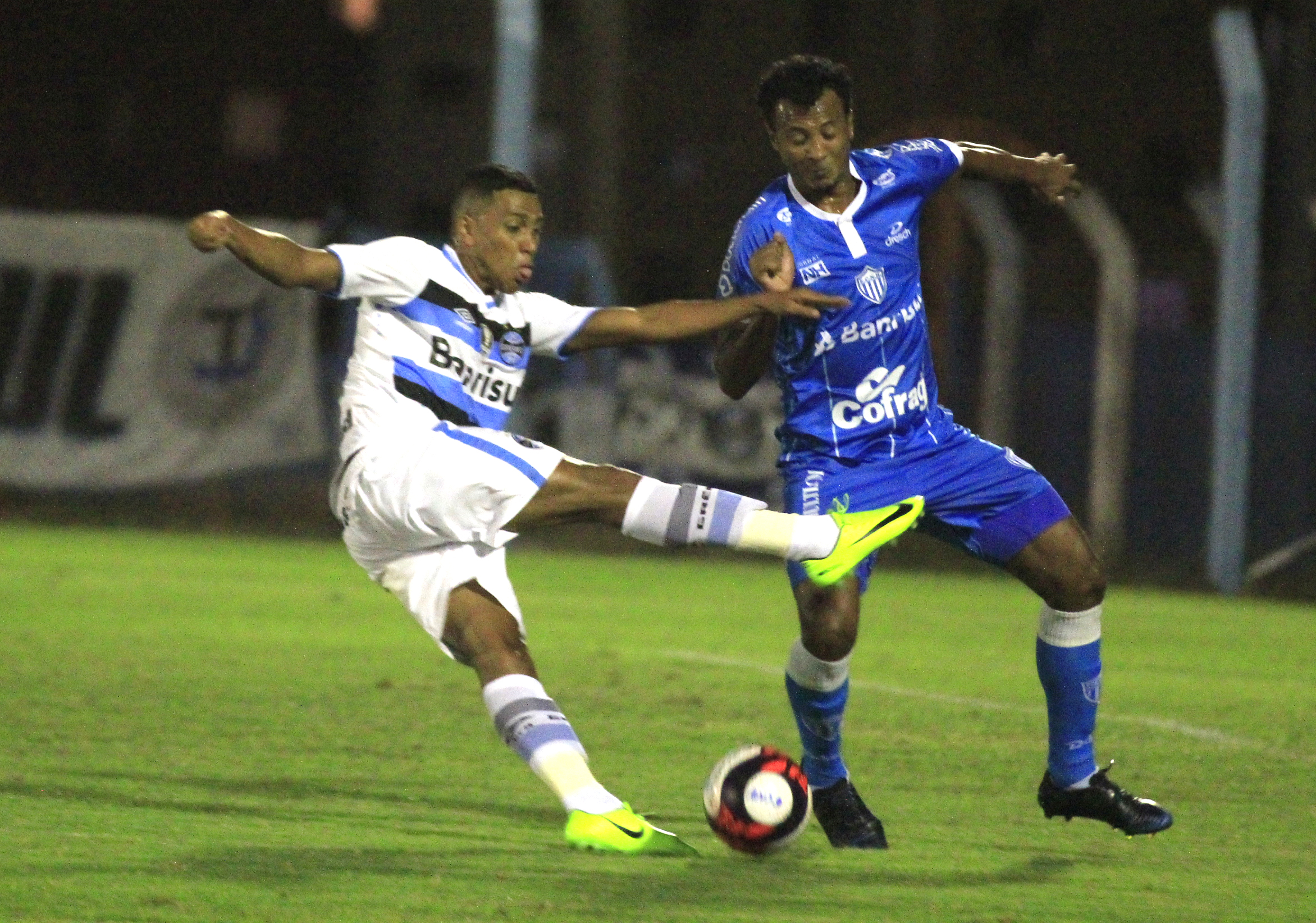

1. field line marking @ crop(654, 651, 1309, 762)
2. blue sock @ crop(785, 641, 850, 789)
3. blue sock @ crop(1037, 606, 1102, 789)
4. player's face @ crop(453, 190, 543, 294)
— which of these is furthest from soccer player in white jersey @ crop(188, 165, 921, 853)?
field line marking @ crop(654, 651, 1309, 762)

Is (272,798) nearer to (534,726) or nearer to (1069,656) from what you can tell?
(534,726)

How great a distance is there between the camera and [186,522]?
18359mm

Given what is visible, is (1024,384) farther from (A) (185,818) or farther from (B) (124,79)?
(B) (124,79)

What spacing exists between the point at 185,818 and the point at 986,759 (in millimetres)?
2842

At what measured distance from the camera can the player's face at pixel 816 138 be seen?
6160mm

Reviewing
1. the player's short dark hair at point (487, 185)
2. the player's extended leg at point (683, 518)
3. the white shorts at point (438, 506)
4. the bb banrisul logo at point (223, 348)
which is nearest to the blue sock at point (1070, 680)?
the player's extended leg at point (683, 518)

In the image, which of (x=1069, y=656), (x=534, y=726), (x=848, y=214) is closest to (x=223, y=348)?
(x=848, y=214)

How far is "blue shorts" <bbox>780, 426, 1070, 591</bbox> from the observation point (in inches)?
241

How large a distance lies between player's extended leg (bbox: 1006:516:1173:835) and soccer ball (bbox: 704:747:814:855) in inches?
35.4

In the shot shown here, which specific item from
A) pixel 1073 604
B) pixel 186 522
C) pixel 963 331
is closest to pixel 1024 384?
pixel 963 331

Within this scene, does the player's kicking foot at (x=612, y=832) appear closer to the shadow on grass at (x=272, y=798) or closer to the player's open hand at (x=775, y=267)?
the shadow on grass at (x=272, y=798)

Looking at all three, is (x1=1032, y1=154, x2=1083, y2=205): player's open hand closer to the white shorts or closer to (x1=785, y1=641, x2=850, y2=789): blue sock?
(x1=785, y1=641, x2=850, y2=789): blue sock

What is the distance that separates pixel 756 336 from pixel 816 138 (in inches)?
22.8

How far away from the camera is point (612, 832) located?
5434 millimetres
